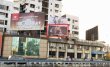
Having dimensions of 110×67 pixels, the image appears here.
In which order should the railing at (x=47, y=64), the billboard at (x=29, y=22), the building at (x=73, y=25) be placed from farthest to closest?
the building at (x=73, y=25), the billboard at (x=29, y=22), the railing at (x=47, y=64)

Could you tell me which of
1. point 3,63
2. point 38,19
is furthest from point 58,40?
point 3,63

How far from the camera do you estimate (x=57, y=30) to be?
65.8m

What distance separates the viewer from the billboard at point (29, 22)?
59812 millimetres

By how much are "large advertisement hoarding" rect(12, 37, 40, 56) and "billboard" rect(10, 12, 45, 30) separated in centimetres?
332

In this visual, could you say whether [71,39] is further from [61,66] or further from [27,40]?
[61,66]

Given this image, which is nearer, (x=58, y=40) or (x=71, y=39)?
(x=58, y=40)

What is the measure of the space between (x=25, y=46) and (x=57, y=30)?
38.6 feet

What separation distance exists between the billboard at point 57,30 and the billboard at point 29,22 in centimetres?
647

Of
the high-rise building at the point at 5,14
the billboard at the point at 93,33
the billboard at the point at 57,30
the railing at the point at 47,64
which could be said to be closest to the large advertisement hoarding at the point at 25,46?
the billboard at the point at 57,30

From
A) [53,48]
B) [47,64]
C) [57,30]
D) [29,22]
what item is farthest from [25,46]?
[53,48]

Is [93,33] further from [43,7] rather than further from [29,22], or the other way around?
[29,22]

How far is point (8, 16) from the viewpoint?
6969cm

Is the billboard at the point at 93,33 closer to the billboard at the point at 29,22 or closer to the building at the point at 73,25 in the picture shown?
the building at the point at 73,25

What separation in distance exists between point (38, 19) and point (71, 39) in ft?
57.1
